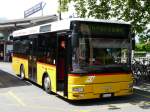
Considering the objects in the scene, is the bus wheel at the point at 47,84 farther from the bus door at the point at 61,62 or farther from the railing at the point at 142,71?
the railing at the point at 142,71

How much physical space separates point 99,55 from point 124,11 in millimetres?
7473

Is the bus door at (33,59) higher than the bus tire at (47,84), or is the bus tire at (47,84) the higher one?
the bus door at (33,59)

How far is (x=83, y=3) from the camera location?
1838 centimetres

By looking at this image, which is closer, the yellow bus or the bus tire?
the yellow bus

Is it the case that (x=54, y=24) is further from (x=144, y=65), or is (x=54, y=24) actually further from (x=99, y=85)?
(x=144, y=65)

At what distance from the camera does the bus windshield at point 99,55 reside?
10.8m

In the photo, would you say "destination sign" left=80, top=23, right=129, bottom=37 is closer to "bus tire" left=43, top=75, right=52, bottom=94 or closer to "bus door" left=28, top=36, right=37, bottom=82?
"bus tire" left=43, top=75, right=52, bottom=94

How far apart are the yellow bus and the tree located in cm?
567

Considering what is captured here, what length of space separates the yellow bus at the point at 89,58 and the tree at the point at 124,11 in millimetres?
5667

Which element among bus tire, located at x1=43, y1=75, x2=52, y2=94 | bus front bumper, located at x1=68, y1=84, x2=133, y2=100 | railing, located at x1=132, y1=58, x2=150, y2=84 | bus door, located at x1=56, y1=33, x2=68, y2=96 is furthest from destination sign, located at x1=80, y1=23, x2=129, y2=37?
railing, located at x1=132, y1=58, x2=150, y2=84

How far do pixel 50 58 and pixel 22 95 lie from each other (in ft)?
6.20

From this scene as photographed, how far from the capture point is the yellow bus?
428 inches

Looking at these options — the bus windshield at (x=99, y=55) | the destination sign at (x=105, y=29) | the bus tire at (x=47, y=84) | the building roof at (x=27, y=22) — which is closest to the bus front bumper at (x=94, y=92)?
the bus windshield at (x=99, y=55)

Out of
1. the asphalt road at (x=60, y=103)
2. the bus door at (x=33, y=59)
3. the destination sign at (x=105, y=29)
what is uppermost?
the destination sign at (x=105, y=29)
